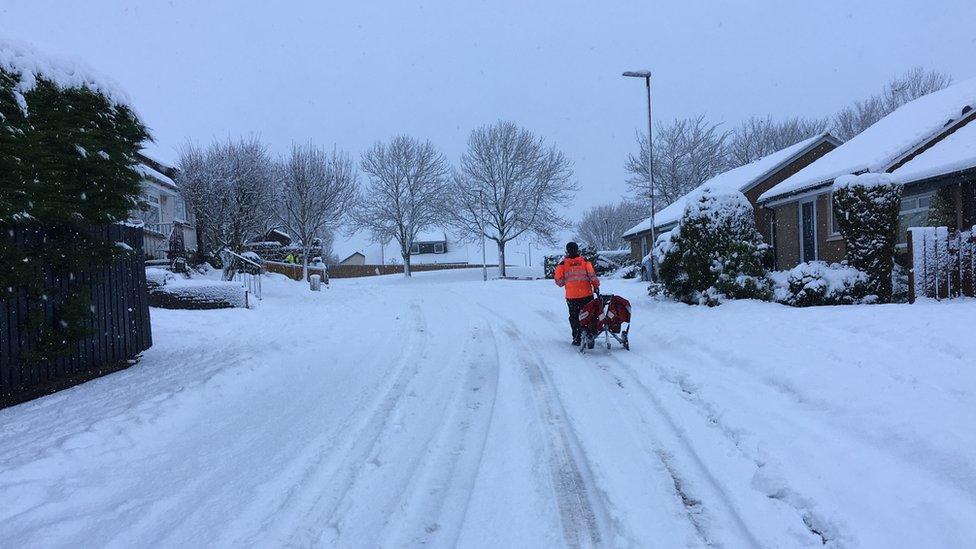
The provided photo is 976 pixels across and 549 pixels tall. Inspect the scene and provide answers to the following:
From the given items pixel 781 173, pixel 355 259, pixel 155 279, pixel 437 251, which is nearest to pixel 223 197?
pixel 155 279

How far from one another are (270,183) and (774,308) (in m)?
29.0

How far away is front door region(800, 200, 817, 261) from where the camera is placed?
17.9 metres

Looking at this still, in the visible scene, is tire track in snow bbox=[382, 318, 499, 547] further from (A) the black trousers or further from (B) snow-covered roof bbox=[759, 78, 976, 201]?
(B) snow-covered roof bbox=[759, 78, 976, 201]

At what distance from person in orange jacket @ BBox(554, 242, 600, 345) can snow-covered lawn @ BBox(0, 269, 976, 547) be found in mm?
990

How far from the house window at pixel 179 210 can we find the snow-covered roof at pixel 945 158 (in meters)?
28.8

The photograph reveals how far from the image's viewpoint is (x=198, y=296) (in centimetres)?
1489

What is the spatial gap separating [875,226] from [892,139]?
7029 mm

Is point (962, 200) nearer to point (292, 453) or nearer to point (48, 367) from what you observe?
point (292, 453)

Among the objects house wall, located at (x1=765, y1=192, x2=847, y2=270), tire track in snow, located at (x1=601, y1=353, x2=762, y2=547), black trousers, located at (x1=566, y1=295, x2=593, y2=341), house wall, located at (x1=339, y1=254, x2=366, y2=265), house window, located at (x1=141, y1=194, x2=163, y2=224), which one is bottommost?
tire track in snow, located at (x1=601, y1=353, x2=762, y2=547)

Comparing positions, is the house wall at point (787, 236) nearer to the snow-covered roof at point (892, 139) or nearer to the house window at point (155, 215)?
the snow-covered roof at point (892, 139)

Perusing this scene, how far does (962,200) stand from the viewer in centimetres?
1282

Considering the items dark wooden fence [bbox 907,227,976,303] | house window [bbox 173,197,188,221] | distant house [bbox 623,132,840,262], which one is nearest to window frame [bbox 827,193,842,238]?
distant house [bbox 623,132,840,262]

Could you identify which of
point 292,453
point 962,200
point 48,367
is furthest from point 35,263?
point 962,200

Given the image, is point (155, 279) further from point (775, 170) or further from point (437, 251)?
point (437, 251)
